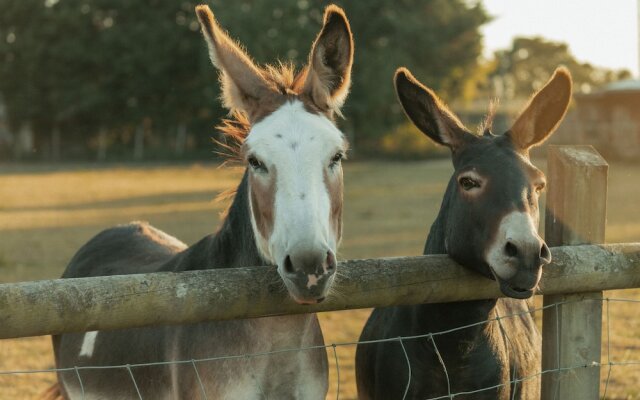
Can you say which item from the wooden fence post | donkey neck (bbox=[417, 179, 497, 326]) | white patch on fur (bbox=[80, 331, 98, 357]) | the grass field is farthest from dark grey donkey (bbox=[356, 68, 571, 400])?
white patch on fur (bbox=[80, 331, 98, 357])

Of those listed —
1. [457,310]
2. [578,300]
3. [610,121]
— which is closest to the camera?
[578,300]

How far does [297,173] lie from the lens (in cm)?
292

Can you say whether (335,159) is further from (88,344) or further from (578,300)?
(88,344)

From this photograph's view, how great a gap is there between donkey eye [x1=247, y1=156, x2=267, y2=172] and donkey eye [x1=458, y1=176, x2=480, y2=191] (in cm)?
101

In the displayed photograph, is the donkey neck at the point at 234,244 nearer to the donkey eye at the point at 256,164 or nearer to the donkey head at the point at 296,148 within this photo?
the donkey head at the point at 296,148

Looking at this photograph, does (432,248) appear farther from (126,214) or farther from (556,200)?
(126,214)

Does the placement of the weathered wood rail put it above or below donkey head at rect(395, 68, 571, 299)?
below

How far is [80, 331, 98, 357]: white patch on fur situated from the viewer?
412cm

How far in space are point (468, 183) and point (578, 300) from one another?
0.69 m

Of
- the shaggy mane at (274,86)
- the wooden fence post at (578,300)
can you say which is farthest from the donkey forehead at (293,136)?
the wooden fence post at (578,300)

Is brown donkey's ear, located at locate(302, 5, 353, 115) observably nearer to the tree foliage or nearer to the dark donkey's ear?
the dark donkey's ear

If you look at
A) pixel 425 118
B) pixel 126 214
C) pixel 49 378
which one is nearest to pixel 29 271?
pixel 49 378

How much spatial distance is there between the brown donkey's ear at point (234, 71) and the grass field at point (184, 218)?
1.94ft

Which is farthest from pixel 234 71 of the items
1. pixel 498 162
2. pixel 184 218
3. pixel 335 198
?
pixel 184 218
